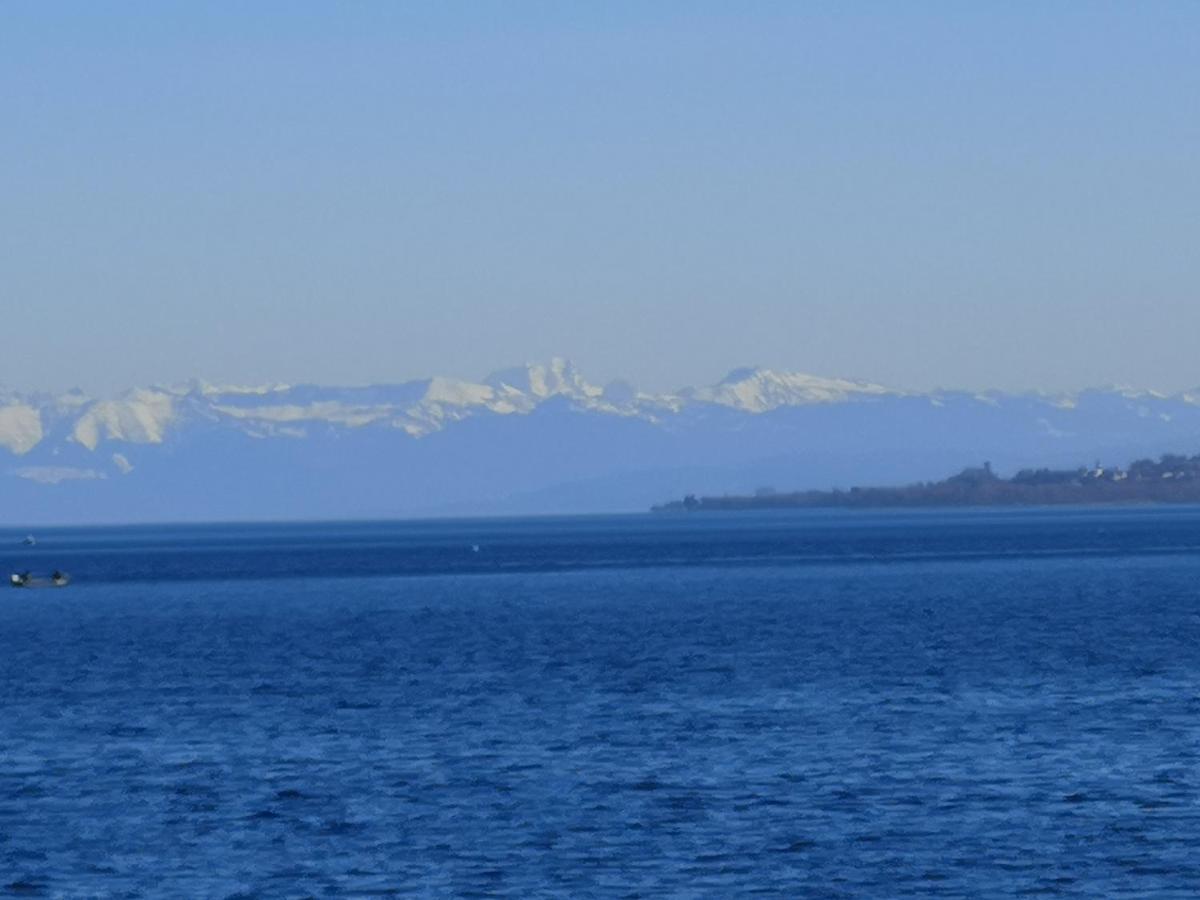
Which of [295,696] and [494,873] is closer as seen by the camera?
[494,873]

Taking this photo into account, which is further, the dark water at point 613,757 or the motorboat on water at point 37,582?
the motorboat on water at point 37,582

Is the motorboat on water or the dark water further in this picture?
the motorboat on water

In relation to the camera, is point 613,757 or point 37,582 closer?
point 613,757

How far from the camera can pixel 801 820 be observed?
36.2 meters

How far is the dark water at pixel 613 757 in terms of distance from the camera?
33062 millimetres

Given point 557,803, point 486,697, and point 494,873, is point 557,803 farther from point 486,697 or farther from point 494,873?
point 486,697

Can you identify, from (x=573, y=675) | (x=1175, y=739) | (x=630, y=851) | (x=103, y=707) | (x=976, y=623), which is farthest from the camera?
(x=976, y=623)

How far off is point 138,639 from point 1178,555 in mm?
95293

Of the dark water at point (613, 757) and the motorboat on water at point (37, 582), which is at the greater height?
the motorboat on water at point (37, 582)

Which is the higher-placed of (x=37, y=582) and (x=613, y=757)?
(x=37, y=582)

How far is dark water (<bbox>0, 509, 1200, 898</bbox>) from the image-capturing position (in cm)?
3306

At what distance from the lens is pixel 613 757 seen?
43938 mm

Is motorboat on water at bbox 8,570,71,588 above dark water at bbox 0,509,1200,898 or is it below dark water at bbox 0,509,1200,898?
above

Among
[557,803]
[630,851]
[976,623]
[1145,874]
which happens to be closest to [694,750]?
[557,803]
